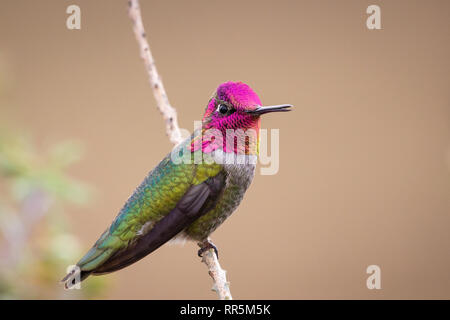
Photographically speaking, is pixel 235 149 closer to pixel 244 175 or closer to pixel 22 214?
pixel 244 175

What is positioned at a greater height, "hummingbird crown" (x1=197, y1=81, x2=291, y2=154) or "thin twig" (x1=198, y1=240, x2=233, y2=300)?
"hummingbird crown" (x1=197, y1=81, x2=291, y2=154)

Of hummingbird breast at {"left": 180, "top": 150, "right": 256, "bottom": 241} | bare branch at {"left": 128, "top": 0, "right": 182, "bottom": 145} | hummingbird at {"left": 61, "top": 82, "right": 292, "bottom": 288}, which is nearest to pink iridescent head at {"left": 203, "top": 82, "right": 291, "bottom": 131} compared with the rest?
hummingbird at {"left": 61, "top": 82, "right": 292, "bottom": 288}

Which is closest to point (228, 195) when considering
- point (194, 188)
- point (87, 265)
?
point (194, 188)

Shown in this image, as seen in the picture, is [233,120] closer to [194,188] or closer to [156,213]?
[194,188]

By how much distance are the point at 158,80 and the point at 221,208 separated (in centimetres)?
50

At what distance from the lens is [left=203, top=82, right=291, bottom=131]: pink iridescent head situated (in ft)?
4.16

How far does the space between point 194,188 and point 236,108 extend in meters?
0.26

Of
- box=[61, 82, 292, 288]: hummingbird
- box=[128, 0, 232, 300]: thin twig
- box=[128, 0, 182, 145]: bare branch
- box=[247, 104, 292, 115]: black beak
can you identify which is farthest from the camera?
box=[128, 0, 182, 145]: bare branch

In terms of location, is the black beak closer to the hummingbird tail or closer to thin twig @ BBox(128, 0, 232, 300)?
thin twig @ BBox(128, 0, 232, 300)

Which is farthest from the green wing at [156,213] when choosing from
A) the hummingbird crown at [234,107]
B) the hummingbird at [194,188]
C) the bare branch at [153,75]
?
the bare branch at [153,75]

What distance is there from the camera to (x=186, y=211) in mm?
1313

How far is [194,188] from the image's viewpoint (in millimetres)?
1331

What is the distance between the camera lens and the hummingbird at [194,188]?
4.20 ft

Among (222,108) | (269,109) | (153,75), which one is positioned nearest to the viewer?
(269,109)
